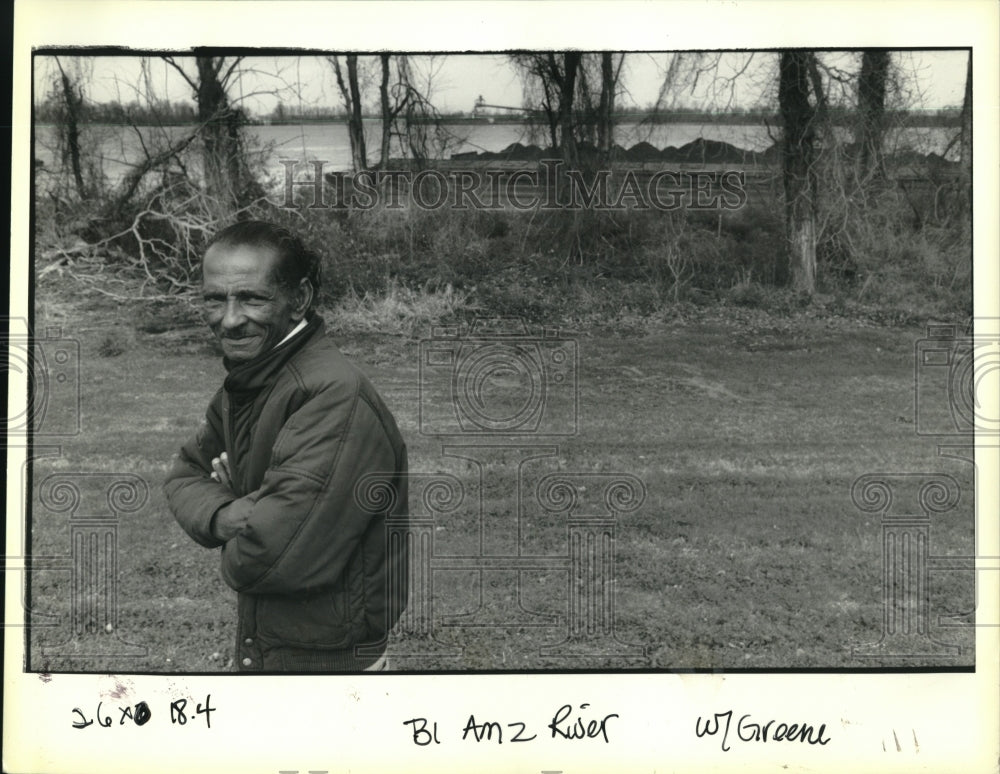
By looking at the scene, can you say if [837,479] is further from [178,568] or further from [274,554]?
[178,568]

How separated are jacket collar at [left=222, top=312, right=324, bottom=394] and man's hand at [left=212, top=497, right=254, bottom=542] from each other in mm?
441

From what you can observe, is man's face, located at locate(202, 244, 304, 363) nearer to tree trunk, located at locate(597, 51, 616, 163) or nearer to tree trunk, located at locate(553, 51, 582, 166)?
tree trunk, located at locate(553, 51, 582, 166)

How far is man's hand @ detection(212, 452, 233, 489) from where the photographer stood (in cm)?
364

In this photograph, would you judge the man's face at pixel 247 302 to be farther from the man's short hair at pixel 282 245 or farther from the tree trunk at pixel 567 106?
the tree trunk at pixel 567 106

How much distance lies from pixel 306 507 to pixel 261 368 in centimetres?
57

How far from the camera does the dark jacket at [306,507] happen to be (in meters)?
3.43

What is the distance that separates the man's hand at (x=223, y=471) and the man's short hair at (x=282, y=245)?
0.75 metres

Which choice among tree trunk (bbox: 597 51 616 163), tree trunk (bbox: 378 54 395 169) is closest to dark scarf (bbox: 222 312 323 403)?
tree trunk (bbox: 378 54 395 169)

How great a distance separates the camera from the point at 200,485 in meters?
3.72
